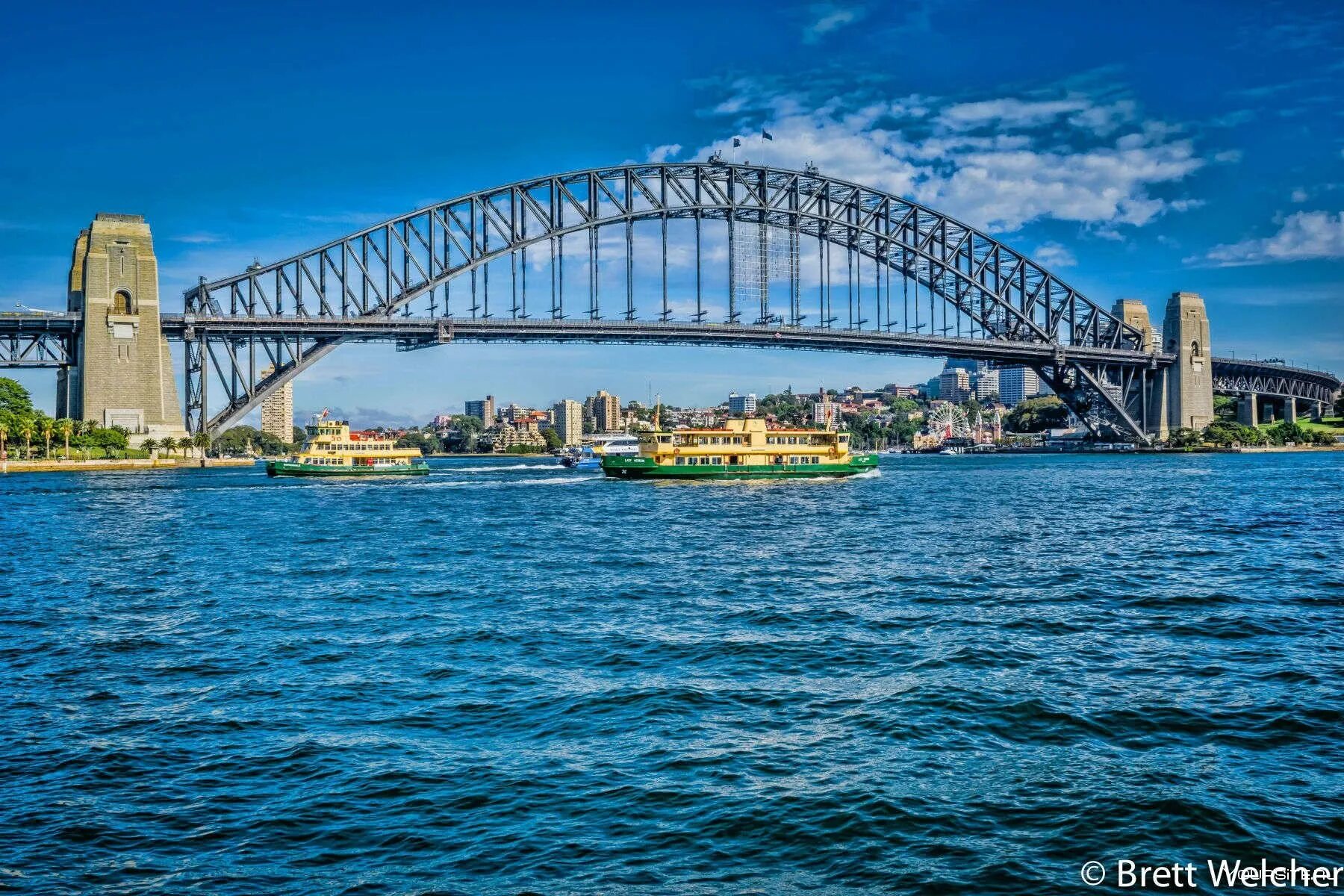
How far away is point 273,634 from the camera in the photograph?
55.1 ft

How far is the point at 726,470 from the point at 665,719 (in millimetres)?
55647

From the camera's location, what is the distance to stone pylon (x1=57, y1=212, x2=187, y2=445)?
82312 mm

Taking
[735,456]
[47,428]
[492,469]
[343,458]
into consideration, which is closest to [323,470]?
[343,458]

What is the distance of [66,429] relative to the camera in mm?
81062

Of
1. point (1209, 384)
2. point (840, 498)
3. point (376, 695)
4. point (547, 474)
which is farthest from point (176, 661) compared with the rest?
point (1209, 384)

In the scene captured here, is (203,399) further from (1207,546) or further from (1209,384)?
(1209,384)

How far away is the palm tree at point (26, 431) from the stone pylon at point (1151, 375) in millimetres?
118953

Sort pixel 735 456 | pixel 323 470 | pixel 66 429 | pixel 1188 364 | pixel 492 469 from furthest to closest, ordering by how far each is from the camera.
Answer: pixel 1188 364 → pixel 492 469 → pixel 66 429 → pixel 323 470 → pixel 735 456

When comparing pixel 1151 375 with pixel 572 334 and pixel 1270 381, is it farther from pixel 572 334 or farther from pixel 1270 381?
pixel 572 334

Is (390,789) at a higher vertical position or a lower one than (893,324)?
lower

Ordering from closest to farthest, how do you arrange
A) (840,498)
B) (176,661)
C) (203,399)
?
(176,661) < (840,498) < (203,399)

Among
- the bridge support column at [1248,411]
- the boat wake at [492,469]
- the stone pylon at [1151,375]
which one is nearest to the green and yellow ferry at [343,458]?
the boat wake at [492,469]

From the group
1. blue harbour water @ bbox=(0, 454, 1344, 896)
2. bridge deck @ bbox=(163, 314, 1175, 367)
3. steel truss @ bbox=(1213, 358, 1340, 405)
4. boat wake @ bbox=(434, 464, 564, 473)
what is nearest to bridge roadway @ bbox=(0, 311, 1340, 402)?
bridge deck @ bbox=(163, 314, 1175, 367)

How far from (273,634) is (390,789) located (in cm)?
817
